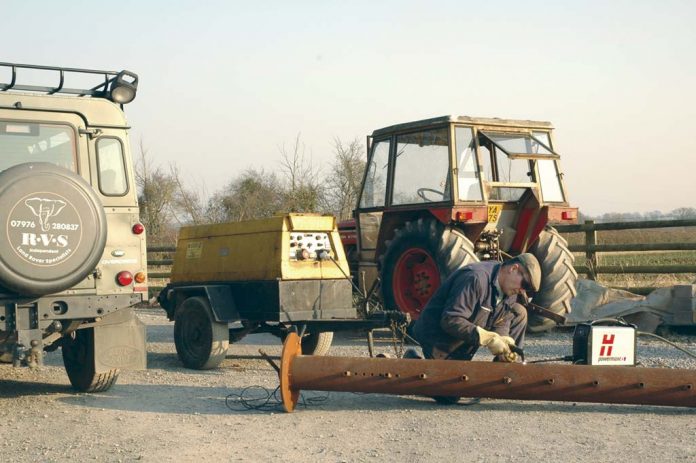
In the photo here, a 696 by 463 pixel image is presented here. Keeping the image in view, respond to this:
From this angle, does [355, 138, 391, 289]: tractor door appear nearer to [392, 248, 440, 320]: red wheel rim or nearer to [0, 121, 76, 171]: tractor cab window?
[392, 248, 440, 320]: red wheel rim

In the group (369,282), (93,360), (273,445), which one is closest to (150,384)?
(93,360)

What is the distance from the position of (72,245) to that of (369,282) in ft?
18.3

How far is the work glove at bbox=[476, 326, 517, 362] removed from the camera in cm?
735

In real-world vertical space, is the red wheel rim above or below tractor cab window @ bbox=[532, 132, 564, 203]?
below

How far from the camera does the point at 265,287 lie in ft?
31.6

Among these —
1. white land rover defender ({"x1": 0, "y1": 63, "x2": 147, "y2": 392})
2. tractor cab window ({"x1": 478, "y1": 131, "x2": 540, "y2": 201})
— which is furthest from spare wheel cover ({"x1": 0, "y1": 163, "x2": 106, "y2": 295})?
tractor cab window ({"x1": 478, "y1": 131, "x2": 540, "y2": 201})

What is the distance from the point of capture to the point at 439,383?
23.3 feet

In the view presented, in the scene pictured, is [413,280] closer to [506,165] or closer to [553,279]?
[553,279]

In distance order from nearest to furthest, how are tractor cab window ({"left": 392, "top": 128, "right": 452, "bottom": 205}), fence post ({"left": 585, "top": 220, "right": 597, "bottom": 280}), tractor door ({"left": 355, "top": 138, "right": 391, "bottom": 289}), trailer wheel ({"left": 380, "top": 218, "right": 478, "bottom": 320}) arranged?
1. trailer wheel ({"left": 380, "top": 218, "right": 478, "bottom": 320})
2. tractor cab window ({"left": 392, "top": 128, "right": 452, "bottom": 205})
3. tractor door ({"left": 355, "top": 138, "right": 391, "bottom": 289})
4. fence post ({"left": 585, "top": 220, "right": 597, "bottom": 280})

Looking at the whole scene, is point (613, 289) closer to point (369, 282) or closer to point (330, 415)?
point (369, 282)

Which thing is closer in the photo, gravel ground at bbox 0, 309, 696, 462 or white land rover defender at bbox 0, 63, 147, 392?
gravel ground at bbox 0, 309, 696, 462

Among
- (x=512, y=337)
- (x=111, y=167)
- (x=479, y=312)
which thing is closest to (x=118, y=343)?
(x=111, y=167)

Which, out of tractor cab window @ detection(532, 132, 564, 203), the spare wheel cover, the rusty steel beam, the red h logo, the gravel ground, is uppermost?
tractor cab window @ detection(532, 132, 564, 203)

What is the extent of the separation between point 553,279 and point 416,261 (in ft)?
5.59
